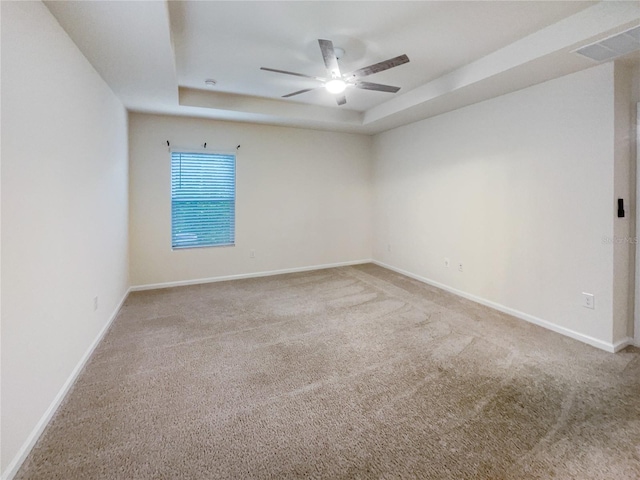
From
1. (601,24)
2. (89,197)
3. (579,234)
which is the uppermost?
(601,24)

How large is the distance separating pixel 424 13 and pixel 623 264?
2621 mm

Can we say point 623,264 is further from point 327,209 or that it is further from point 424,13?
point 327,209

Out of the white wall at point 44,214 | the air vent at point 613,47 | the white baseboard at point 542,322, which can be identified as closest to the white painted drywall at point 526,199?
the white baseboard at point 542,322

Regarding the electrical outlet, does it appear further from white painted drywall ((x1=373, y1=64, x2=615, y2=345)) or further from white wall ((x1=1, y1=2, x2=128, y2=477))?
white wall ((x1=1, y1=2, x2=128, y2=477))

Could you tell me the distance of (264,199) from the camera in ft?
16.0

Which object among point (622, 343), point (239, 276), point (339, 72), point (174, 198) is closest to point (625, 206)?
point (622, 343)

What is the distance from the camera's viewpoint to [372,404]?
1908 mm

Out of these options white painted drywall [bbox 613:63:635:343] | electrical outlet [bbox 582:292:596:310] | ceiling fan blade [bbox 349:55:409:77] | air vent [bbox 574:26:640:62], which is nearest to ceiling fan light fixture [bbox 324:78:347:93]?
ceiling fan blade [bbox 349:55:409:77]

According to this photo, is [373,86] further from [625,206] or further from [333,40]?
[625,206]

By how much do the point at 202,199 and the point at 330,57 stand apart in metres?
3.01

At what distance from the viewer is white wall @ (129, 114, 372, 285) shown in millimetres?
4195

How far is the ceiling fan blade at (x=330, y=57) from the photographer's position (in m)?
2.04

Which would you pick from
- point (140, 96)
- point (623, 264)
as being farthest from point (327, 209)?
point (623, 264)

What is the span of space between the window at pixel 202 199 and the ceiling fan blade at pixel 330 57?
2.60 m
